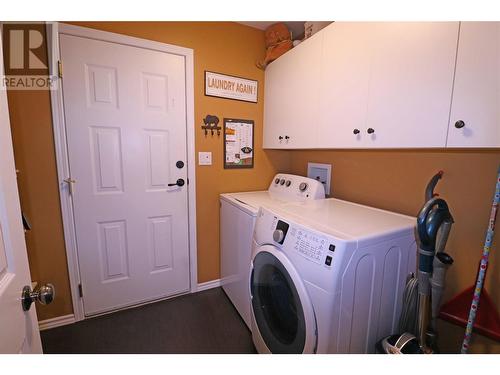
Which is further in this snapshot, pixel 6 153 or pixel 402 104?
pixel 402 104

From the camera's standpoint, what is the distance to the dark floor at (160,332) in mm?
1510

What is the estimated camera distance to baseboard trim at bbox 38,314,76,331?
164cm

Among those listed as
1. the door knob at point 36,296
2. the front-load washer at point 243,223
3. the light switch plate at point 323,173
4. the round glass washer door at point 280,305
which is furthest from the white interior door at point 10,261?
the light switch plate at point 323,173

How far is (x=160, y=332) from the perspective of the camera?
5.40 feet

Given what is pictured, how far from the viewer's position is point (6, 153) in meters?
0.56

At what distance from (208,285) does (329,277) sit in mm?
1596

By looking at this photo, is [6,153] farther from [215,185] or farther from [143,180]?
[215,185]

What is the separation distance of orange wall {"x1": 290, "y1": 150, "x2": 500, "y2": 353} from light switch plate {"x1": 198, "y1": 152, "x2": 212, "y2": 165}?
123cm

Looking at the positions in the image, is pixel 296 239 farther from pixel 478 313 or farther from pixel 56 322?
pixel 56 322

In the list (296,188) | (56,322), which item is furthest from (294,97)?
(56,322)

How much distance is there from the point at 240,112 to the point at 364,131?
117cm
